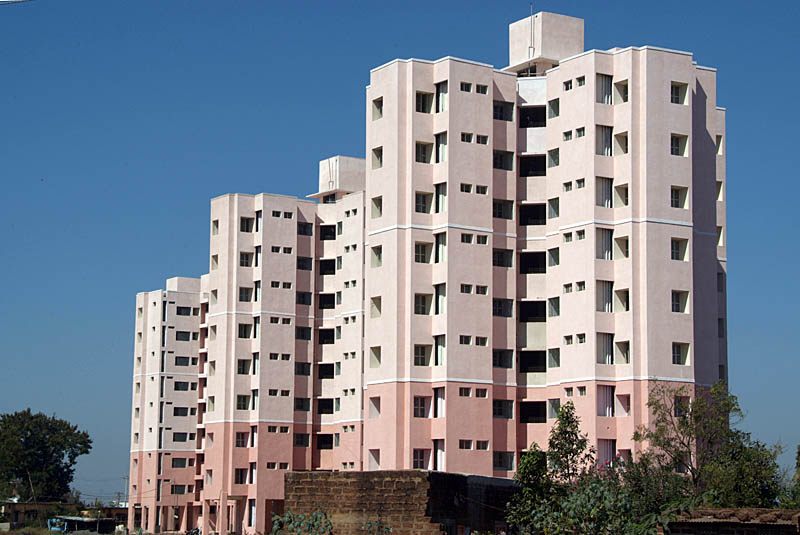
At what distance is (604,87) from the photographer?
232 feet

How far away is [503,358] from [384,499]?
3556 centimetres

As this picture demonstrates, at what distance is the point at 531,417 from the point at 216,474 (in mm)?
30241

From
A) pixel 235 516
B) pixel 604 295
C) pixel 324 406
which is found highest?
pixel 604 295

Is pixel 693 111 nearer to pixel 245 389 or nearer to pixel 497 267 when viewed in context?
pixel 497 267

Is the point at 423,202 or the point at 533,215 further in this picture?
the point at 533,215

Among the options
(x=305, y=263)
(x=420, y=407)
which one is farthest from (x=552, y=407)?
(x=305, y=263)

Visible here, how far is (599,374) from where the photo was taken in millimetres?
67562

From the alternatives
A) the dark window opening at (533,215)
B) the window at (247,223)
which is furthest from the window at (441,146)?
the window at (247,223)

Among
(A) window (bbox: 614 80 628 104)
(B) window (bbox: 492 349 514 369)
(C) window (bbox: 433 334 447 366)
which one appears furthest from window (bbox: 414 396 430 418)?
(A) window (bbox: 614 80 628 104)

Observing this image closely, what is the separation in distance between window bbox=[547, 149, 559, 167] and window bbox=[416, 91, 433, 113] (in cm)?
730

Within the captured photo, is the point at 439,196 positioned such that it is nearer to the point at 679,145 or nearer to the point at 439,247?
the point at 439,247

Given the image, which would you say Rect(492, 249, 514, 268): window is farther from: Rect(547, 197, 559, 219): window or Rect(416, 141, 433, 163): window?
Rect(416, 141, 433, 163): window

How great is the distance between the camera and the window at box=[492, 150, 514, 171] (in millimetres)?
75125

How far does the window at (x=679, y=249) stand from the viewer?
69125mm
